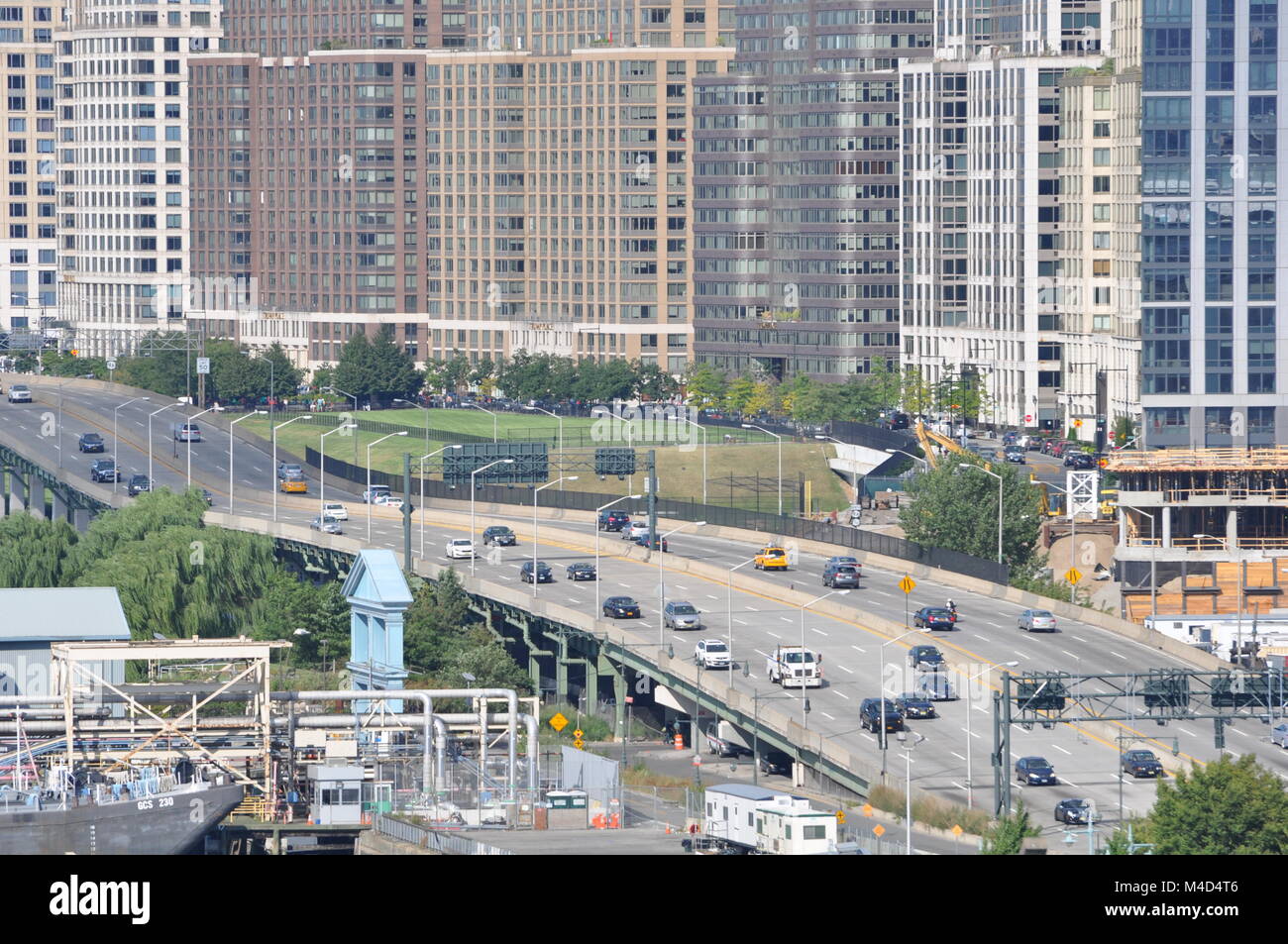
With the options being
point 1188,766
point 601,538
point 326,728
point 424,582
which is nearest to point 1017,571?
point 601,538

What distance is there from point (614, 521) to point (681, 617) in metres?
45.9

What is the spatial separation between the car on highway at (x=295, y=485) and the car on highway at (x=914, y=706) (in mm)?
94207

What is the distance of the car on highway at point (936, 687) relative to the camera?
4122 inches

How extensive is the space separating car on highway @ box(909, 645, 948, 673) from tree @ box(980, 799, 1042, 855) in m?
34.6

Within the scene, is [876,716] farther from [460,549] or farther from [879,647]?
[460,549]

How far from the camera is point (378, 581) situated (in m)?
81.2

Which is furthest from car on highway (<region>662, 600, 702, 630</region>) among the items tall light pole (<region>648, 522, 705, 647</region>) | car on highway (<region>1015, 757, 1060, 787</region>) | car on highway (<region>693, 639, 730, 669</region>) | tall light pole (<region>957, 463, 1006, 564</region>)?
car on highway (<region>1015, 757, 1060, 787</region>)

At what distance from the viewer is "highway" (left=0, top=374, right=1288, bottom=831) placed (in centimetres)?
9038

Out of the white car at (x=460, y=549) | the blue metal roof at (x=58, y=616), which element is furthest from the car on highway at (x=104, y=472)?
the blue metal roof at (x=58, y=616)

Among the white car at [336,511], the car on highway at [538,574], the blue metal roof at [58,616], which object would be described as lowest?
the car on highway at [538,574]

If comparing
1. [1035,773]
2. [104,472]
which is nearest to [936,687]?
[1035,773]

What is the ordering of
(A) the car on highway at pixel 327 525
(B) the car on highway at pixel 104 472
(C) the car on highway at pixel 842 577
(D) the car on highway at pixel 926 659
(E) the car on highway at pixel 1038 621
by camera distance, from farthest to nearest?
(B) the car on highway at pixel 104 472
(A) the car on highway at pixel 327 525
(C) the car on highway at pixel 842 577
(E) the car on highway at pixel 1038 621
(D) the car on highway at pixel 926 659

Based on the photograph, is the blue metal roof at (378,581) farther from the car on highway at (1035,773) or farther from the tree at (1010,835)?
the car on highway at (1035,773)
